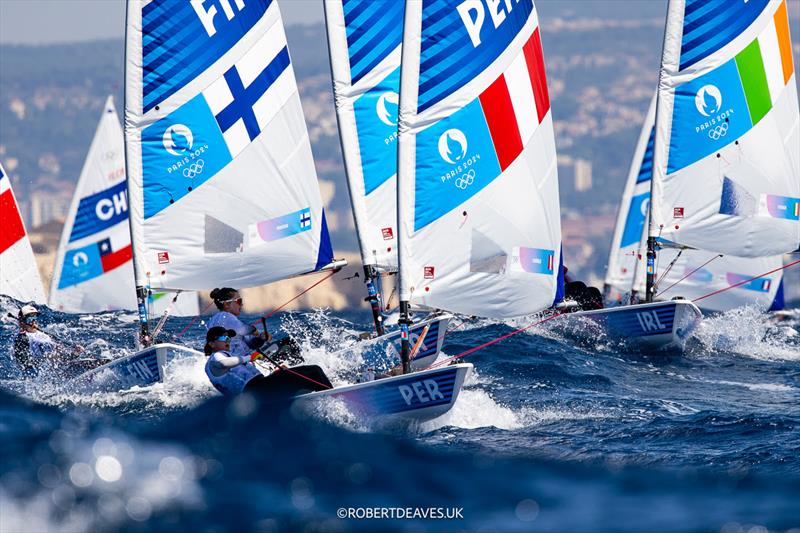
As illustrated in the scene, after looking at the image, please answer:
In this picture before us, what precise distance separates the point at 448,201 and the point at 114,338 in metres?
8.76

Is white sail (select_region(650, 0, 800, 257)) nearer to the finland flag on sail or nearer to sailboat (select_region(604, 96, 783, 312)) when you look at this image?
the finland flag on sail

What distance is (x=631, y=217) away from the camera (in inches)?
963

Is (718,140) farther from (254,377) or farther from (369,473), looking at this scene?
(369,473)

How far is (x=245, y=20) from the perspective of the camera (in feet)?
49.4

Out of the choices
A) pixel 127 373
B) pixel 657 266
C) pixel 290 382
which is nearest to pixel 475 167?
pixel 290 382

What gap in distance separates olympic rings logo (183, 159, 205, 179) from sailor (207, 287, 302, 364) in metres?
2.92

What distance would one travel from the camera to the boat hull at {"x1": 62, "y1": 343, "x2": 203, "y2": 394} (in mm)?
12977

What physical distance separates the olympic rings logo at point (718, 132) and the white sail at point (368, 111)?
4425mm

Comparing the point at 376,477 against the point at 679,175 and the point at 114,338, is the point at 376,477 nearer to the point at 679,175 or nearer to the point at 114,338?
the point at 679,175

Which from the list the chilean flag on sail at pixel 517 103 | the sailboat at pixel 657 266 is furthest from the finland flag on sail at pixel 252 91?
the sailboat at pixel 657 266

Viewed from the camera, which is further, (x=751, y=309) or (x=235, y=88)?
(x=751, y=309)

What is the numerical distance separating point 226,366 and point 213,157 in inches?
191

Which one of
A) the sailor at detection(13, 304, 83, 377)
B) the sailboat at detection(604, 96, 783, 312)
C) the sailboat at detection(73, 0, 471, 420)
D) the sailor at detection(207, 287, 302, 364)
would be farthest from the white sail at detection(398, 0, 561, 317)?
the sailboat at detection(604, 96, 783, 312)

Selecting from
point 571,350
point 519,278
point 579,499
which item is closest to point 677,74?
point 571,350
